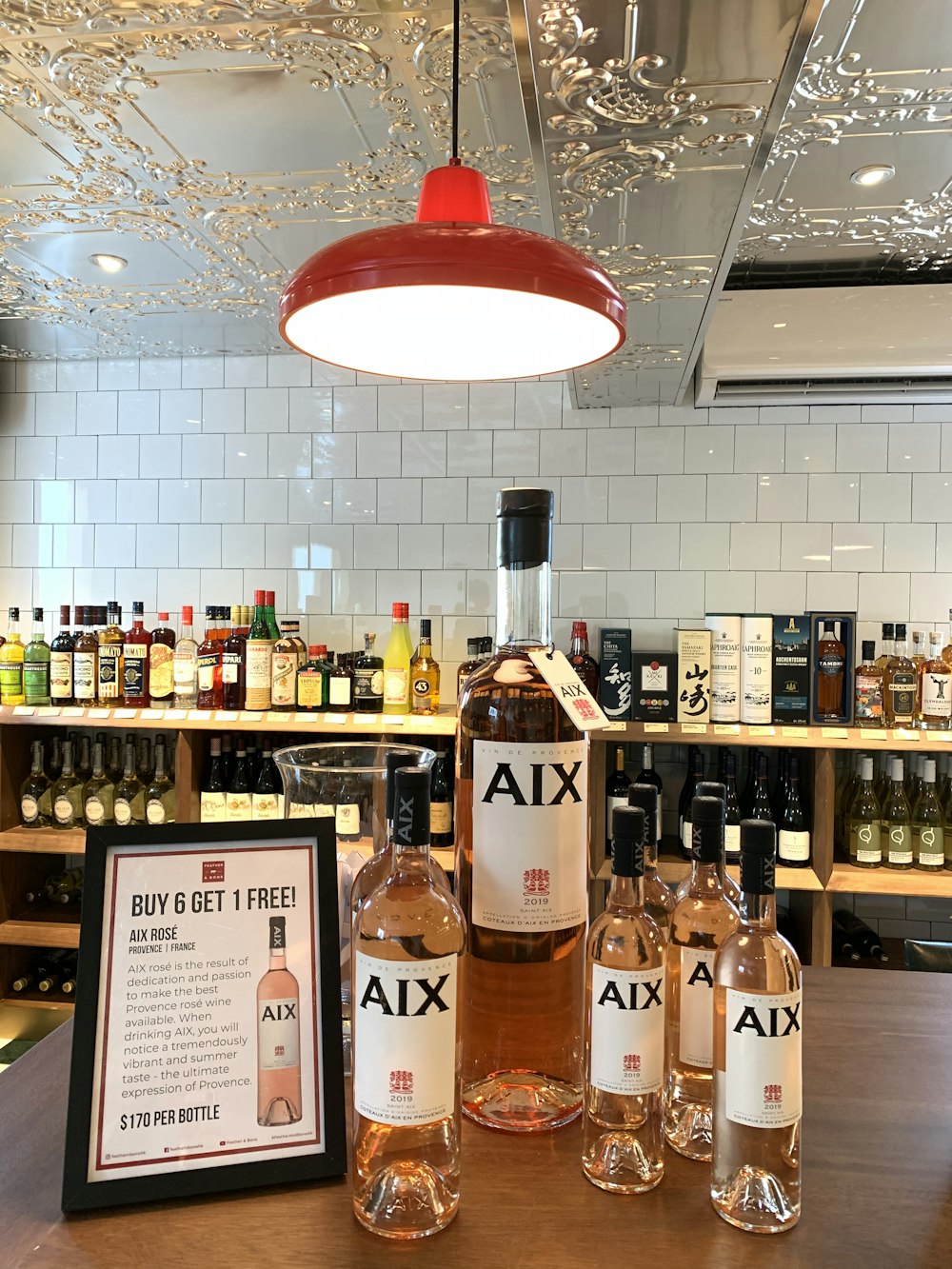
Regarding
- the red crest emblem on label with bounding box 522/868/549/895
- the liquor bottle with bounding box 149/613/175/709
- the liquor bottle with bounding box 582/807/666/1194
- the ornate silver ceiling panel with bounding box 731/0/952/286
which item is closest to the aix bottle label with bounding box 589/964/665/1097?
the liquor bottle with bounding box 582/807/666/1194

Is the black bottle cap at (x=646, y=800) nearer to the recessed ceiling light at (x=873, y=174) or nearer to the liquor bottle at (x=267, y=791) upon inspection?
the recessed ceiling light at (x=873, y=174)

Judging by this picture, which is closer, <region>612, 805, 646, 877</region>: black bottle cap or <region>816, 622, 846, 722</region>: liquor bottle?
<region>612, 805, 646, 877</region>: black bottle cap

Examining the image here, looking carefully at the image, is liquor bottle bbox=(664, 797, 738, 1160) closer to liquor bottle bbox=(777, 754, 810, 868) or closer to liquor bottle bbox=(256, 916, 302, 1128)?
liquor bottle bbox=(256, 916, 302, 1128)

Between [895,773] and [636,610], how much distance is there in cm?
100

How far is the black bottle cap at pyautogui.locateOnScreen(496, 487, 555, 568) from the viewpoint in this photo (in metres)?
0.70

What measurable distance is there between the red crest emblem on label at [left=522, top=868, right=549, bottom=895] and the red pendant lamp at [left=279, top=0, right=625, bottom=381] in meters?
0.45

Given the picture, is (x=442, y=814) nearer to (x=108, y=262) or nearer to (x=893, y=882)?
(x=893, y=882)

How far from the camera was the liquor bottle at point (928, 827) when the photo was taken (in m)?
2.60

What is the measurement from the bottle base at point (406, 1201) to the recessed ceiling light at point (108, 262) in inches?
97.9

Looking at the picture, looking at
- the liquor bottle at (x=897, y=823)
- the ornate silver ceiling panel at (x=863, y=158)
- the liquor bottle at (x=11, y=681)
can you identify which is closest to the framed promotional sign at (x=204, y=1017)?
the ornate silver ceiling panel at (x=863, y=158)

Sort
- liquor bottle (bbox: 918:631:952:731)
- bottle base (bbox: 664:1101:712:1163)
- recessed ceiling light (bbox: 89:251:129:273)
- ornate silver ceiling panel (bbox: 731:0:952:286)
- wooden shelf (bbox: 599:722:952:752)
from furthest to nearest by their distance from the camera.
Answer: liquor bottle (bbox: 918:631:952:731)
wooden shelf (bbox: 599:722:952:752)
recessed ceiling light (bbox: 89:251:129:273)
ornate silver ceiling panel (bbox: 731:0:952:286)
bottle base (bbox: 664:1101:712:1163)

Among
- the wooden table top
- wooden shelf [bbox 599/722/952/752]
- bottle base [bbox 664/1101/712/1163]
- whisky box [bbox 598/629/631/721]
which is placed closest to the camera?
the wooden table top

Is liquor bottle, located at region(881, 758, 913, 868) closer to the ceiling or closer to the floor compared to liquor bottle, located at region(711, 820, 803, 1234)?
closer to the floor

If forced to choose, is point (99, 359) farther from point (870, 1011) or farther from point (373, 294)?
point (870, 1011)
